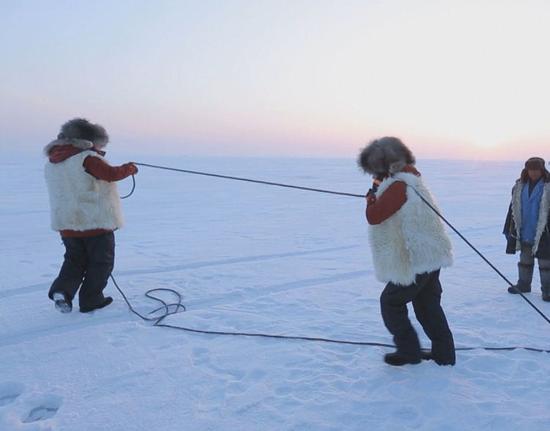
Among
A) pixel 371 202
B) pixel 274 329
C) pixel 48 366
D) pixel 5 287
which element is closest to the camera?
pixel 371 202

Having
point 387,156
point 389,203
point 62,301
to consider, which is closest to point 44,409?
point 62,301

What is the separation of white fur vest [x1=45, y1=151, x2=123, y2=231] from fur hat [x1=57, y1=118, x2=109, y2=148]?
0.52 ft

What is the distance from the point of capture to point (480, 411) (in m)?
2.77

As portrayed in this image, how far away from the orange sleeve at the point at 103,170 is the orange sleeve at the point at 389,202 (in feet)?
8.30

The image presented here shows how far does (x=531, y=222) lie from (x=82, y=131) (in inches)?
196

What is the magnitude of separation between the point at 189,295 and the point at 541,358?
3.56m

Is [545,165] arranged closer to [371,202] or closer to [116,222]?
[371,202]

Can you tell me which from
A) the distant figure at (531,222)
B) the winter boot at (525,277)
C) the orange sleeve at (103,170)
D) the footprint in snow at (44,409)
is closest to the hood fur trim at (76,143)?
the orange sleeve at (103,170)

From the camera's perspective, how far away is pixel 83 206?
14.7 feet

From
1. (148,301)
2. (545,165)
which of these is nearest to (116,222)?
(148,301)

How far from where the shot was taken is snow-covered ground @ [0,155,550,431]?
9.14 ft

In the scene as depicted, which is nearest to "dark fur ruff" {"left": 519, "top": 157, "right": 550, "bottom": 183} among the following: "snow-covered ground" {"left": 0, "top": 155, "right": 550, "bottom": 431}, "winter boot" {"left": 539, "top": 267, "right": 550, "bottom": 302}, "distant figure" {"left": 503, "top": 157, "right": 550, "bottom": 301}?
"distant figure" {"left": 503, "top": 157, "right": 550, "bottom": 301}

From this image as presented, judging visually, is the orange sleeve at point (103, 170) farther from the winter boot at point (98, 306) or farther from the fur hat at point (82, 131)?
the winter boot at point (98, 306)

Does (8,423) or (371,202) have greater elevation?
(371,202)
